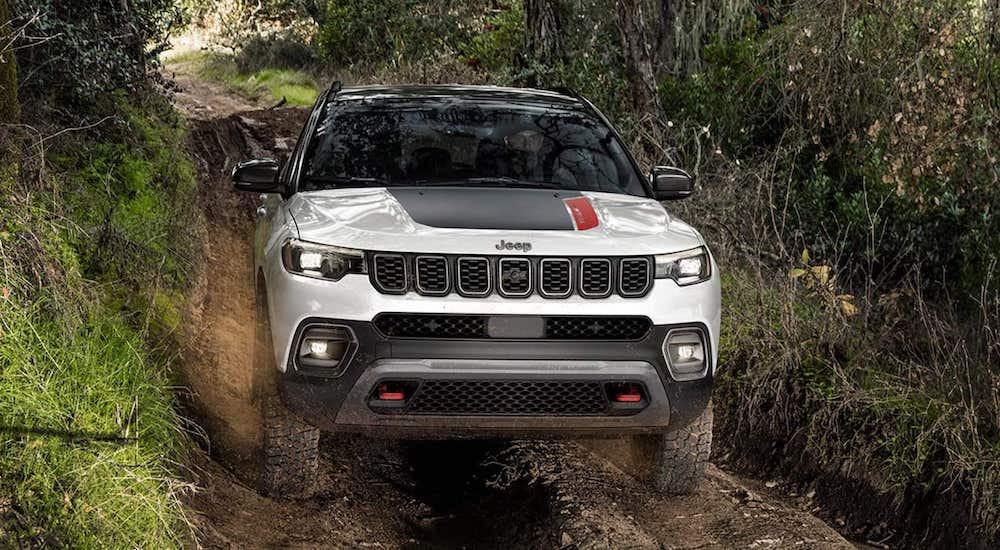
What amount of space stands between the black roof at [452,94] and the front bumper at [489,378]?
80.8 inches

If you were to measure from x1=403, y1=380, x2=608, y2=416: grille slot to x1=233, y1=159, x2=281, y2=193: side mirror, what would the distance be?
64.1 inches

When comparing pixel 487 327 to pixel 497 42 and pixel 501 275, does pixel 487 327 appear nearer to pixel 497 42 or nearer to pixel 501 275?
pixel 501 275

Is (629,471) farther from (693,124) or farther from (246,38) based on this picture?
(246,38)

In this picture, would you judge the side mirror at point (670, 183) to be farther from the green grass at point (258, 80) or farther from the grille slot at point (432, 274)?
the green grass at point (258, 80)

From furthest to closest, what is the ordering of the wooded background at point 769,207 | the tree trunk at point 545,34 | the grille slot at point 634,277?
the tree trunk at point 545,34, the wooded background at point 769,207, the grille slot at point 634,277

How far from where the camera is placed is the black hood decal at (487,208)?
4.82m

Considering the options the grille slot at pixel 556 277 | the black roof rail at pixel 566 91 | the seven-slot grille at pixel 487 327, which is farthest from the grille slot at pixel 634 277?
the black roof rail at pixel 566 91

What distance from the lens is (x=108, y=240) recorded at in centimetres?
672

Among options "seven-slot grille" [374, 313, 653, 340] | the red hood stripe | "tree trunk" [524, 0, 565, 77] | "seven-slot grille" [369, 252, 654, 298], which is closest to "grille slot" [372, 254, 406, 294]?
"seven-slot grille" [369, 252, 654, 298]

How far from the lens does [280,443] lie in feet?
16.6

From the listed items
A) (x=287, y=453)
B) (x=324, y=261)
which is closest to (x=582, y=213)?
(x=324, y=261)

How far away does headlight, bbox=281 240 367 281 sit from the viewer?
4617mm

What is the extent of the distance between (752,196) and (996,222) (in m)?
1.83

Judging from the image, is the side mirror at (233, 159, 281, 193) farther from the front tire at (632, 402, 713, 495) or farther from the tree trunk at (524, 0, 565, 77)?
the tree trunk at (524, 0, 565, 77)
